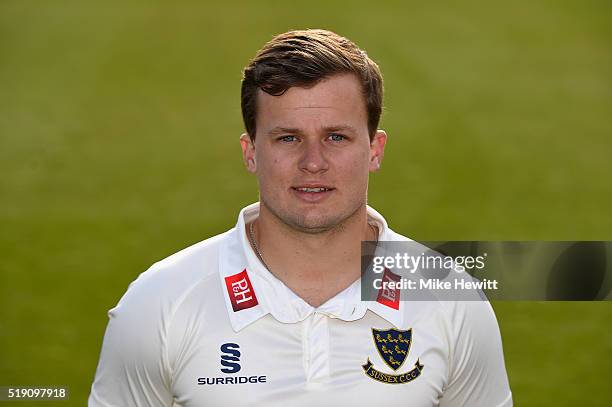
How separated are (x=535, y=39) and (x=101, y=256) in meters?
6.30

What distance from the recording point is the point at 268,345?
379 cm

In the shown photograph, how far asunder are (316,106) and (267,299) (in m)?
0.73

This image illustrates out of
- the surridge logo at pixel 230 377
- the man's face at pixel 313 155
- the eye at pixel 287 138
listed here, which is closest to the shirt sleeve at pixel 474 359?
the man's face at pixel 313 155

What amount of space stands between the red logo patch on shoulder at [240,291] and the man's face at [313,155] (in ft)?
0.89

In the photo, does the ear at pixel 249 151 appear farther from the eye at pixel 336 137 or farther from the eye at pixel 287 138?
the eye at pixel 336 137

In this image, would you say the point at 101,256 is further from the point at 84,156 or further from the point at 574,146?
the point at 574,146

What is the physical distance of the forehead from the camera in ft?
12.6

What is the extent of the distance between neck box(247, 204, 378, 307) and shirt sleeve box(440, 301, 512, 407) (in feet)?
1.44

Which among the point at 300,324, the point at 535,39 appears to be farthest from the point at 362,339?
the point at 535,39

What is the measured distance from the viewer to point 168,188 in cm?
1078

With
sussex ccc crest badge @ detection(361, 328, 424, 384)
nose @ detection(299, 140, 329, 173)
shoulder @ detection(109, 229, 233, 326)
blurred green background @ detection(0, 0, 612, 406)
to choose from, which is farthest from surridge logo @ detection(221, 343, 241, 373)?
blurred green background @ detection(0, 0, 612, 406)

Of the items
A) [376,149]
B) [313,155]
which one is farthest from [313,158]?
[376,149]

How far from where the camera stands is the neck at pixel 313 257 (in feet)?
12.8

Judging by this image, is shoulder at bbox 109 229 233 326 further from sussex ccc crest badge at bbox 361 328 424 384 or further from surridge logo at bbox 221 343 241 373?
sussex ccc crest badge at bbox 361 328 424 384
